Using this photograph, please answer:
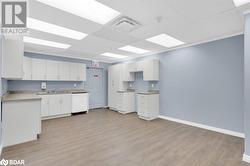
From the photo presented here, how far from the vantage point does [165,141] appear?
3.01m

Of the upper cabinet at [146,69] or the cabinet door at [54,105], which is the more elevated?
the upper cabinet at [146,69]

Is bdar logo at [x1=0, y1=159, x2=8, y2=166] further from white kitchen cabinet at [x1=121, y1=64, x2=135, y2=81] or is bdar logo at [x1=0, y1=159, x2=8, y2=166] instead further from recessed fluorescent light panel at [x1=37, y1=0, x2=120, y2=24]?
white kitchen cabinet at [x1=121, y1=64, x2=135, y2=81]

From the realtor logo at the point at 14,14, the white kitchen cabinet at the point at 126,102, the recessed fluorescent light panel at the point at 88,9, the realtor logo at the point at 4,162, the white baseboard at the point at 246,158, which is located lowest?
the realtor logo at the point at 4,162

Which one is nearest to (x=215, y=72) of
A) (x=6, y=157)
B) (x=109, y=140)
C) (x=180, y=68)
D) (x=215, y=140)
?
(x=180, y=68)

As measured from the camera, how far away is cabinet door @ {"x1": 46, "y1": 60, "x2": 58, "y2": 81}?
207 inches

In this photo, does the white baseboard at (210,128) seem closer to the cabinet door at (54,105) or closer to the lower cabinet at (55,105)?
the lower cabinet at (55,105)

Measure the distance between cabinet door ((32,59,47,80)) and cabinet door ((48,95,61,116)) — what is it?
0.89 metres

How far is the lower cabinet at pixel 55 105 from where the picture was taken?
4.81 m

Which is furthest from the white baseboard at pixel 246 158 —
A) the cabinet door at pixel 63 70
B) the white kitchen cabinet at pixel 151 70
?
the cabinet door at pixel 63 70

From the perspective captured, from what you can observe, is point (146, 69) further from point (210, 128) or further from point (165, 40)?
point (210, 128)

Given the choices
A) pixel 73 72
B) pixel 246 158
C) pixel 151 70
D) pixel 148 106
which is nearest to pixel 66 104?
pixel 73 72

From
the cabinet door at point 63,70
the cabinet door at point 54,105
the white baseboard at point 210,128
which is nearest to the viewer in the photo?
the white baseboard at point 210,128

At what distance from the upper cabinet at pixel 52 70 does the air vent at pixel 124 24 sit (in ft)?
11.8

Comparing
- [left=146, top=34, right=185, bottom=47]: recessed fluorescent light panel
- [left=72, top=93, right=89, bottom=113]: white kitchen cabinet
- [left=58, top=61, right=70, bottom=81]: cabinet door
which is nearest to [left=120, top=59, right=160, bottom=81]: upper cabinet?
[left=146, top=34, right=185, bottom=47]: recessed fluorescent light panel
